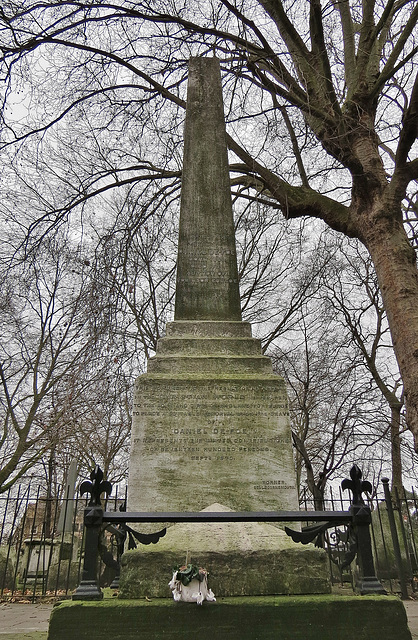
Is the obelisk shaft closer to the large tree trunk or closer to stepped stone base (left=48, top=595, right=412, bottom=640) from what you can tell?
the large tree trunk

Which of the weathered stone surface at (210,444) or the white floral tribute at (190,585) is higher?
the weathered stone surface at (210,444)

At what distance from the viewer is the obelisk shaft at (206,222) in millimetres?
5453

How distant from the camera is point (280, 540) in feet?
9.77

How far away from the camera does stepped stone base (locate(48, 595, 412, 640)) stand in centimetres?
239

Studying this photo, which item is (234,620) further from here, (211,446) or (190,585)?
(211,446)

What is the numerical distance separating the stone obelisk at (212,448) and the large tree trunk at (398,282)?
2.90 metres

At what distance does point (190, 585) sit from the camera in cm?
241

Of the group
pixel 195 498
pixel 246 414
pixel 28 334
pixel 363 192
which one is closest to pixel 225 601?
pixel 195 498

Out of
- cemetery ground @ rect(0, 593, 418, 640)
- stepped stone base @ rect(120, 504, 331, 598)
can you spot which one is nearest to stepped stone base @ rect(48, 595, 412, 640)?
stepped stone base @ rect(120, 504, 331, 598)

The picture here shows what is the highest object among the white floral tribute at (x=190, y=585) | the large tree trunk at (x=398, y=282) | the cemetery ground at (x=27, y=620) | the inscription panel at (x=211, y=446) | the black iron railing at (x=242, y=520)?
the large tree trunk at (x=398, y=282)

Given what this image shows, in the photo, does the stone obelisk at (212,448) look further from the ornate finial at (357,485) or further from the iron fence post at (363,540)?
the ornate finial at (357,485)

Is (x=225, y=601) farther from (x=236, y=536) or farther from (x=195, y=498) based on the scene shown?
(x=195, y=498)

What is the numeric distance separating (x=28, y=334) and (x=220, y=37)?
1192 centimetres

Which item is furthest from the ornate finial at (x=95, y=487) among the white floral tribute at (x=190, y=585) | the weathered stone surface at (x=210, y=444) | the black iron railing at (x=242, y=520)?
the weathered stone surface at (x=210, y=444)
